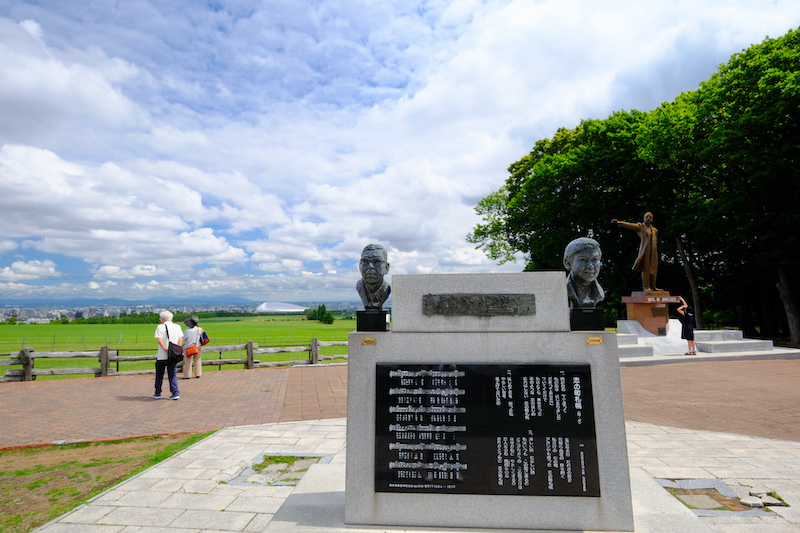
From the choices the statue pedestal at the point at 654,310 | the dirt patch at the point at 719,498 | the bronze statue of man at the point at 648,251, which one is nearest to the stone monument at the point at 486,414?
the dirt patch at the point at 719,498

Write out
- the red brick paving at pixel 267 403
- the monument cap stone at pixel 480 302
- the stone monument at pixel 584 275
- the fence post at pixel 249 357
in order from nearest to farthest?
the monument cap stone at pixel 480 302
the stone monument at pixel 584 275
the red brick paving at pixel 267 403
the fence post at pixel 249 357

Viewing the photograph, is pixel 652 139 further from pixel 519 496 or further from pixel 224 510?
pixel 224 510

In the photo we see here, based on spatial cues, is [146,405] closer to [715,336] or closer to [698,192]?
[715,336]

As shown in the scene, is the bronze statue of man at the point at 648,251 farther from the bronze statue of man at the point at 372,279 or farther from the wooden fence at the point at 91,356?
the bronze statue of man at the point at 372,279

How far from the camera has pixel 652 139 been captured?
18609mm

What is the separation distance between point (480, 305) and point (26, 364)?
13.4 metres

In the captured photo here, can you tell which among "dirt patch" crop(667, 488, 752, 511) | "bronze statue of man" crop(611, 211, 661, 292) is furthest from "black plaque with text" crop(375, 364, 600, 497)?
"bronze statue of man" crop(611, 211, 661, 292)

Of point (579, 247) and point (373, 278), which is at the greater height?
point (579, 247)

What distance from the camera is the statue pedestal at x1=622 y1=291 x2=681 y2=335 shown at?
15.0 meters

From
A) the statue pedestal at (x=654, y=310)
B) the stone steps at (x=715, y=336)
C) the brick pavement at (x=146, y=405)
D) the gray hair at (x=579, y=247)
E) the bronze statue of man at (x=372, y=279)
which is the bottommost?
the brick pavement at (x=146, y=405)

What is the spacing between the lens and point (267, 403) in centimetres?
838

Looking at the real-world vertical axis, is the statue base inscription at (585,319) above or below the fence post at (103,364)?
above

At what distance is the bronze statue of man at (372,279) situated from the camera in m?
3.85

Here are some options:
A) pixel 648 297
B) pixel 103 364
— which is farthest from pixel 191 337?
pixel 648 297
